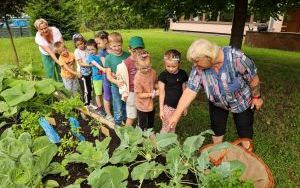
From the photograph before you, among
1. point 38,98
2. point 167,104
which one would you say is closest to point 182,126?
point 167,104

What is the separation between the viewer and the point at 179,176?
90.8 inches

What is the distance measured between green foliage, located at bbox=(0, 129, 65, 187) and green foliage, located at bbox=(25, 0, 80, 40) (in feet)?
60.2

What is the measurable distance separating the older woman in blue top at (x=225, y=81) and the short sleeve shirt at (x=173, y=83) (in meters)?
0.57

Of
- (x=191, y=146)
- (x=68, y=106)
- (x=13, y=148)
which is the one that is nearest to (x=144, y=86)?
(x=68, y=106)

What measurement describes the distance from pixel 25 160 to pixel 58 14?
1944cm

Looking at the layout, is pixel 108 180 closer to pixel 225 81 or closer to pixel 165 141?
pixel 165 141

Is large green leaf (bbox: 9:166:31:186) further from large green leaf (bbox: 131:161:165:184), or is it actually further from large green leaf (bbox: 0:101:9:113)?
large green leaf (bbox: 0:101:9:113)

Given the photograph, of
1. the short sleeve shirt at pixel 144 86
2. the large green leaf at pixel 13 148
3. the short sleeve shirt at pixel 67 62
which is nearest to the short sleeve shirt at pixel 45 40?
the short sleeve shirt at pixel 67 62

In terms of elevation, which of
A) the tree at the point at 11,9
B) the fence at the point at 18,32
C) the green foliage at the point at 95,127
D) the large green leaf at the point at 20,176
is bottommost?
the fence at the point at 18,32

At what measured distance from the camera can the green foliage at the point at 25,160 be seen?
2.33 metres

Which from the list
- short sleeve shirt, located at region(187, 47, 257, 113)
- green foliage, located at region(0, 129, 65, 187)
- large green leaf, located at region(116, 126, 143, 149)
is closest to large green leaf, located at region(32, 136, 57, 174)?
green foliage, located at region(0, 129, 65, 187)

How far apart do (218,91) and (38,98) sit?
6.25ft

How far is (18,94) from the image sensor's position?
356 centimetres

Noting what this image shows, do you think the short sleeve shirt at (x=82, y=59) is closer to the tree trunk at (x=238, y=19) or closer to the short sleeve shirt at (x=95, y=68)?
the short sleeve shirt at (x=95, y=68)
